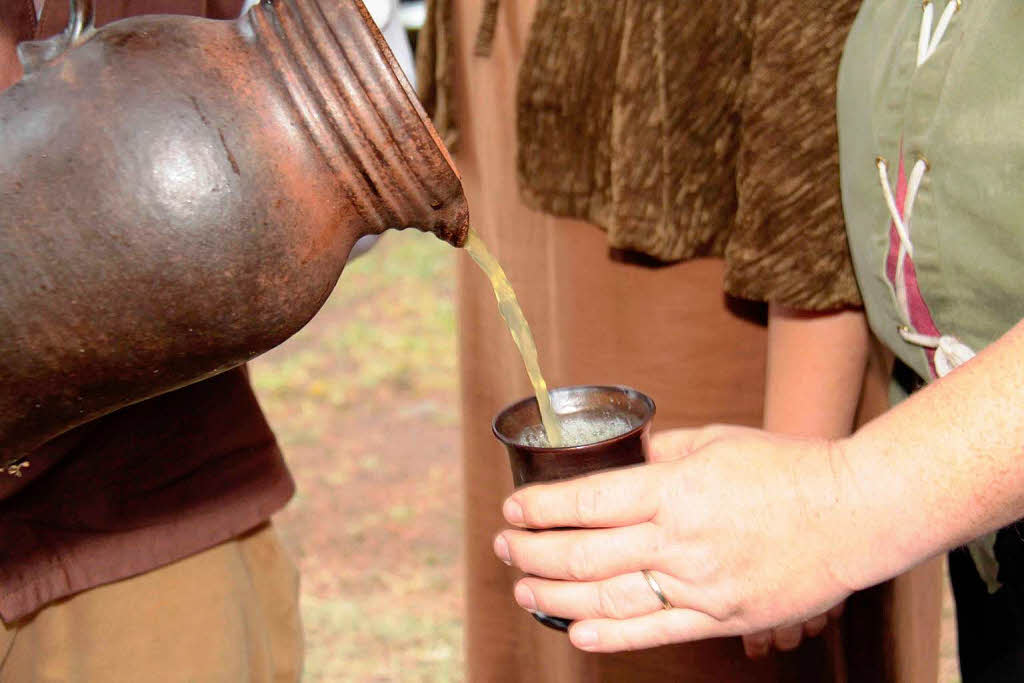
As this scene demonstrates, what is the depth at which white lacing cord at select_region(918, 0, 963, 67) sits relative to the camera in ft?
3.44

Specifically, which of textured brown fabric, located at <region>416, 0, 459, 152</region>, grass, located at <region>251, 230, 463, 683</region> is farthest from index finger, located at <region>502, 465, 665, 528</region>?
grass, located at <region>251, 230, 463, 683</region>

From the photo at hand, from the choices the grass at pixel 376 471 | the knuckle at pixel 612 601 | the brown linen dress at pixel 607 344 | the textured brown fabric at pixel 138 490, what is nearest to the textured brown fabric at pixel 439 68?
the brown linen dress at pixel 607 344

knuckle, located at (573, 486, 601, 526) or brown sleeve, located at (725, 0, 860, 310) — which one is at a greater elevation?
brown sleeve, located at (725, 0, 860, 310)

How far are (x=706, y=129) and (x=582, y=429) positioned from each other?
48cm

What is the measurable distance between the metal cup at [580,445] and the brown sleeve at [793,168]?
0.32m

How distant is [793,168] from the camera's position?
1281 millimetres

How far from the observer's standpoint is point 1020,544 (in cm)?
122

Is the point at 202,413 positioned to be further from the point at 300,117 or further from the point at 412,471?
the point at 412,471

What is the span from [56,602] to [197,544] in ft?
0.50

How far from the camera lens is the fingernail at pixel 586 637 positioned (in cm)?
101

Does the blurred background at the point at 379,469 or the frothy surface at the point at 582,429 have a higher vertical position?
the frothy surface at the point at 582,429

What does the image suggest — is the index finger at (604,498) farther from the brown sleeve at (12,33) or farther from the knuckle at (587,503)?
the brown sleeve at (12,33)

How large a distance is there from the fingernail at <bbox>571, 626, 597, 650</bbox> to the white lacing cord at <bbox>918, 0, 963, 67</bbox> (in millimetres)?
604

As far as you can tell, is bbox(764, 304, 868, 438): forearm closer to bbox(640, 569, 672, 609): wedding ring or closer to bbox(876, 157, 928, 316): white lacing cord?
bbox(876, 157, 928, 316): white lacing cord
